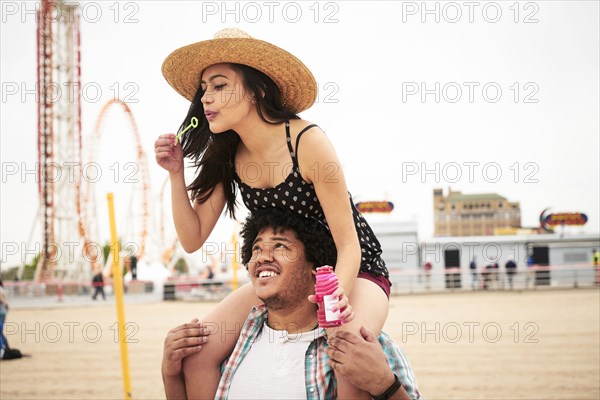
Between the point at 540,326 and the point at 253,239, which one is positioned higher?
the point at 253,239

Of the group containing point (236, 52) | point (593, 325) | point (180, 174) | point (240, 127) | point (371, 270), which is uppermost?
point (236, 52)

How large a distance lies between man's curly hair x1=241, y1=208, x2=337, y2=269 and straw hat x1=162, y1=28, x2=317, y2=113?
553 mm

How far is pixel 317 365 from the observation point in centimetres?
262

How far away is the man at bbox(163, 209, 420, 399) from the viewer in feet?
8.48

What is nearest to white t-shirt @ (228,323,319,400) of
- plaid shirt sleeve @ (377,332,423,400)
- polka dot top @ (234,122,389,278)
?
plaid shirt sleeve @ (377,332,423,400)

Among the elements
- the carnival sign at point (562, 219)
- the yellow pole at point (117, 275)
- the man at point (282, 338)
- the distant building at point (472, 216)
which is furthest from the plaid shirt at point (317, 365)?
the distant building at point (472, 216)

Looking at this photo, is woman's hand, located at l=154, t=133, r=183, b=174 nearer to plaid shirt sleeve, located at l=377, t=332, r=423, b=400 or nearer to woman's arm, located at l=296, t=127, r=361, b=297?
woman's arm, located at l=296, t=127, r=361, b=297

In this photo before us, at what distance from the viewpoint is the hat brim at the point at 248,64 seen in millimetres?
2793

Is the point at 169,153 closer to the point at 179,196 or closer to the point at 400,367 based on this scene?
the point at 179,196

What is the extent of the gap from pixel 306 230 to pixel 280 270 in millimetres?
212

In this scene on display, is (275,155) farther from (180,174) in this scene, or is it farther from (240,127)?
(180,174)

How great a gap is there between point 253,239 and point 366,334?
2.28 ft

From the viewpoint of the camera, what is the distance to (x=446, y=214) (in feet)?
441

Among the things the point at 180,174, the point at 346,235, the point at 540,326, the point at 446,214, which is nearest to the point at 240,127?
the point at 180,174
